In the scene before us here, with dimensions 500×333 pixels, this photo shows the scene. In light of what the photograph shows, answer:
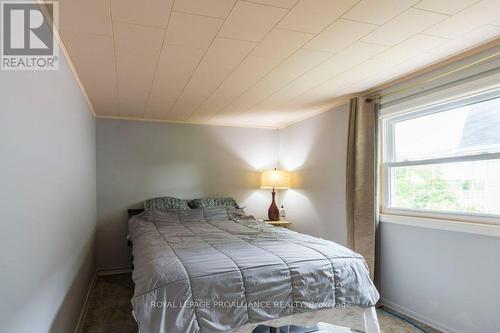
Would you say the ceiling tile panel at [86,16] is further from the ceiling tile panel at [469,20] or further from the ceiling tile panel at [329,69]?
the ceiling tile panel at [469,20]

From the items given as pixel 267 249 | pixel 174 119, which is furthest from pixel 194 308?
pixel 174 119

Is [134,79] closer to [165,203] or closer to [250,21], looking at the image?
[250,21]

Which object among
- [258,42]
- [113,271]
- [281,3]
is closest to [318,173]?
[258,42]

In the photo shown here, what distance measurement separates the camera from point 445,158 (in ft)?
8.31

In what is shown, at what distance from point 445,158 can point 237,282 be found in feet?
6.57

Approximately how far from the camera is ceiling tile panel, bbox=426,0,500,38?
5.43 feet

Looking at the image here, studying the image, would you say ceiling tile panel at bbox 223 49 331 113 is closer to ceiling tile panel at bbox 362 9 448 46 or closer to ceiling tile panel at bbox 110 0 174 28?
ceiling tile panel at bbox 362 9 448 46

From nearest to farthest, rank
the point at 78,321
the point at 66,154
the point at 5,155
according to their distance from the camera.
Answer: the point at 5,155, the point at 66,154, the point at 78,321

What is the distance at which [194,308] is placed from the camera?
1.69 meters

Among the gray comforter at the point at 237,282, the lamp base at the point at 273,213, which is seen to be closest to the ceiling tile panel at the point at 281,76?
the gray comforter at the point at 237,282

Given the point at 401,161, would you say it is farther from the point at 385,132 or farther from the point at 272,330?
the point at 272,330

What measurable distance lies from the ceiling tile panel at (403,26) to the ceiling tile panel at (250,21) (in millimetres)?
663

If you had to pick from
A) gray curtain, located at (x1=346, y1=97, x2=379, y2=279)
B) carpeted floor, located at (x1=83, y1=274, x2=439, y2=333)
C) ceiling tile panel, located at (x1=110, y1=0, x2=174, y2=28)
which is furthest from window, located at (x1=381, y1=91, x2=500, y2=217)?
ceiling tile panel, located at (x1=110, y1=0, x2=174, y2=28)

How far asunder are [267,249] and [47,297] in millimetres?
1366
